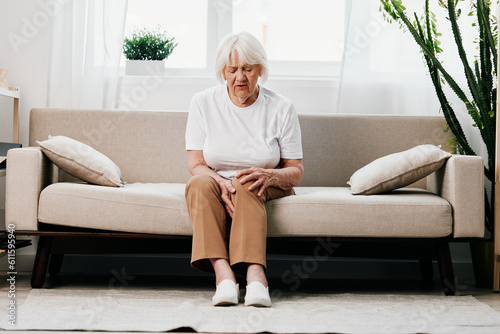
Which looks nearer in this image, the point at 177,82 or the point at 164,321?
the point at 164,321

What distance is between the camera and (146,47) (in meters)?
3.05

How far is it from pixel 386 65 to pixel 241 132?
43.4 inches

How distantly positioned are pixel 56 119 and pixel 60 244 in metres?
0.66

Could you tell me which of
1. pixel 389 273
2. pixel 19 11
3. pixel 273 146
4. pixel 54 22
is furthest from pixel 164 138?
pixel 389 273

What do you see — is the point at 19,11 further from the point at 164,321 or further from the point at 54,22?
the point at 164,321

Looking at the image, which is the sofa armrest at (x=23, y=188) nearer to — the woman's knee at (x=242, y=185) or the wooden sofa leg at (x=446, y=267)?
the woman's knee at (x=242, y=185)

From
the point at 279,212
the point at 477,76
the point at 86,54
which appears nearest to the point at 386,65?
the point at 477,76

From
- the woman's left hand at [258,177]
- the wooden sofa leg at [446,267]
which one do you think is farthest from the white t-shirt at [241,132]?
the wooden sofa leg at [446,267]

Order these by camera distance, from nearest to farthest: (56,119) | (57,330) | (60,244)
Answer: (57,330)
(60,244)
(56,119)

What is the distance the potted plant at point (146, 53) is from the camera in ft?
9.95

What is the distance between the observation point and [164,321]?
1684 millimetres

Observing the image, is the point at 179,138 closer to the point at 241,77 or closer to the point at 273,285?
the point at 241,77

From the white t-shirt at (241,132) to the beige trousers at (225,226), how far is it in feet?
0.71

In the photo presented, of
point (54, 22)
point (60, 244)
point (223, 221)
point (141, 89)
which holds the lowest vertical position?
point (60, 244)
